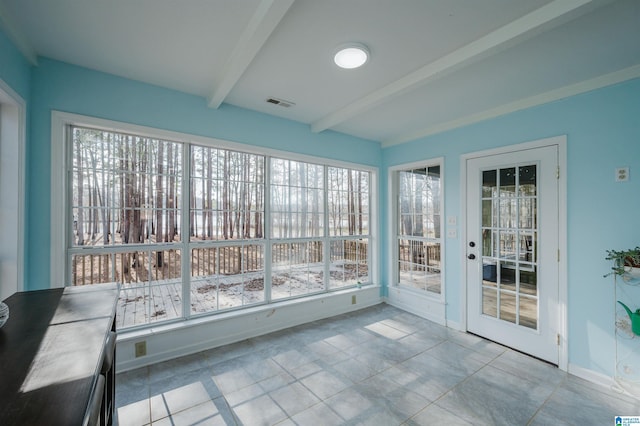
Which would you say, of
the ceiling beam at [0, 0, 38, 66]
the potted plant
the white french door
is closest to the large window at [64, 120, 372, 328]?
the ceiling beam at [0, 0, 38, 66]

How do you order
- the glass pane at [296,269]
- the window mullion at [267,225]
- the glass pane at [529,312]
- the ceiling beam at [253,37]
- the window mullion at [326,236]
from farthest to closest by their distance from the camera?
the window mullion at [326,236], the glass pane at [296,269], the window mullion at [267,225], the glass pane at [529,312], the ceiling beam at [253,37]

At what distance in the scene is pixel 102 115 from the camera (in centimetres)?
239

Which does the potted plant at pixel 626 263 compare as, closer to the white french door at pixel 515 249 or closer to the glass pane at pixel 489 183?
the white french door at pixel 515 249

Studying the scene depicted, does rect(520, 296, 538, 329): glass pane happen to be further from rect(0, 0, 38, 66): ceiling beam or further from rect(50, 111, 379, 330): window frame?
rect(0, 0, 38, 66): ceiling beam

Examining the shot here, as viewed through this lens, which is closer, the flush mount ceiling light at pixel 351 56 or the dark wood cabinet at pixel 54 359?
the dark wood cabinet at pixel 54 359

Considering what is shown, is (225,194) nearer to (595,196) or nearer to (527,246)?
(527,246)

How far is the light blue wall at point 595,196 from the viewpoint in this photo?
2264 millimetres

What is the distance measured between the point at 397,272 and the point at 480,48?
325 centimetres

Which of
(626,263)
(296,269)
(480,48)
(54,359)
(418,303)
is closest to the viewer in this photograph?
(54,359)

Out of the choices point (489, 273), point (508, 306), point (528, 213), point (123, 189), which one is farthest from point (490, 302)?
point (123, 189)

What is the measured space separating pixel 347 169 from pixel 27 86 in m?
3.43

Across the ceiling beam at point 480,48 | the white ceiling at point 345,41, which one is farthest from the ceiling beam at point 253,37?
the ceiling beam at point 480,48

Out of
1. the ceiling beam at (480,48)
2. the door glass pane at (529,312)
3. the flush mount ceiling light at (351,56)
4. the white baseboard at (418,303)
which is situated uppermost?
the flush mount ceiling light at (351,56)

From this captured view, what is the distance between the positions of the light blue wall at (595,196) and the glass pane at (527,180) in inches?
11.0
